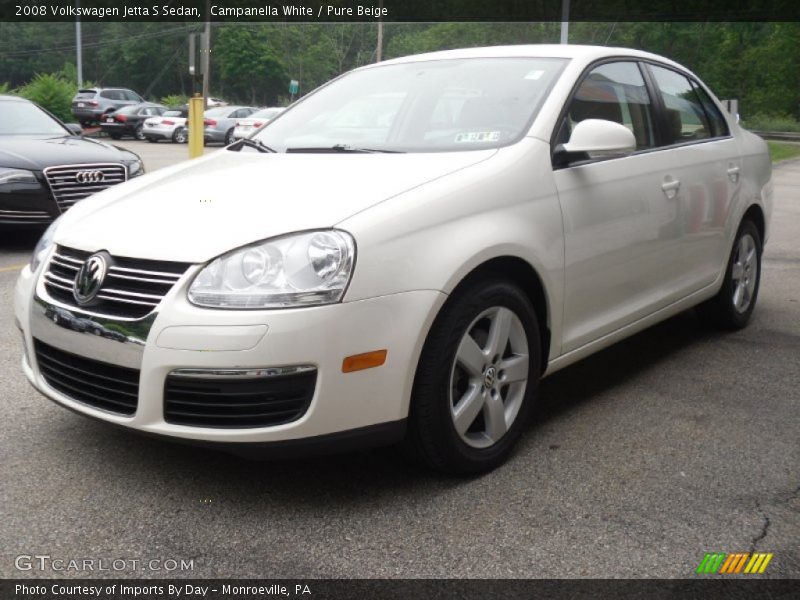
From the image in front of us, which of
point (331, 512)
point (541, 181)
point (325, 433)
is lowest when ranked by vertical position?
point (331, 512)

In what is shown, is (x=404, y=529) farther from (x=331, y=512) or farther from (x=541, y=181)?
(x=541, y=181)

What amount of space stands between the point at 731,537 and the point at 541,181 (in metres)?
1.44

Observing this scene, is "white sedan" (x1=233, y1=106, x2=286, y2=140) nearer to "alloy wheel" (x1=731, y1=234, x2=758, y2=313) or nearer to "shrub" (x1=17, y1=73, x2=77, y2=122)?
"shrub" (x1=17, y1=73, x2=77, y2=122)


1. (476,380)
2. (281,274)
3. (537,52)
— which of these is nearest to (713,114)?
(537,52)

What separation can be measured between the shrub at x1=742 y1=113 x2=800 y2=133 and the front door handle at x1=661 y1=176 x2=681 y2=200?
44.9 meters

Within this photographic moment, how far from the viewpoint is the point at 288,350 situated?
2764 millimetres

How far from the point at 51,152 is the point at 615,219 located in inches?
246

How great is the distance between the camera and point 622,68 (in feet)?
14.5

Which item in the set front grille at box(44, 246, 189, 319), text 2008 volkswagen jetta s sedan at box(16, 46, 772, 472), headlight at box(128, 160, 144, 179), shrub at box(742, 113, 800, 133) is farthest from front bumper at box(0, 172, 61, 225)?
shrub at box(742, 113, 800, 133)

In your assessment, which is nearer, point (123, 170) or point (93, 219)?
point (93, 219)

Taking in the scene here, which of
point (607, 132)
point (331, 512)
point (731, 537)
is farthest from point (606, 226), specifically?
point (331, 512)

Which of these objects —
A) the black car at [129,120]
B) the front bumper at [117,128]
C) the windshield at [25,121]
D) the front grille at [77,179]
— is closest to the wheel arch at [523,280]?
the front grille at [77,179]

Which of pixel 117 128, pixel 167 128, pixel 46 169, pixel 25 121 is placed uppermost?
pixel 25 121

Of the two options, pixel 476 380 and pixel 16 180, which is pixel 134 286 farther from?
pixel 16 180
